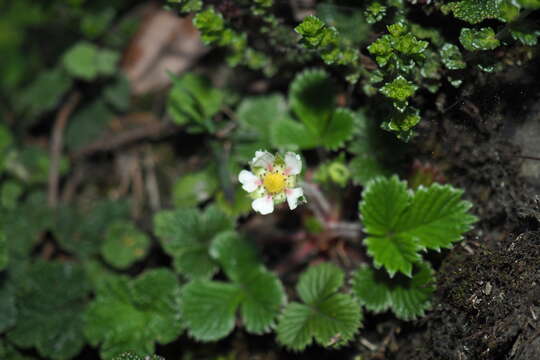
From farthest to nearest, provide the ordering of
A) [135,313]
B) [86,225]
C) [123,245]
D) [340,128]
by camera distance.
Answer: [86,225], [123,245], [135,313], [340,128]

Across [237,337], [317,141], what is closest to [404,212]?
[317,141]

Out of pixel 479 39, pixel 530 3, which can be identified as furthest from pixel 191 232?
pixel 530 3

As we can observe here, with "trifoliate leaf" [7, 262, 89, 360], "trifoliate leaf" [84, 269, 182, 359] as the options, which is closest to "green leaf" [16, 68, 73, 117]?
"trifoliate leaf" [7, 262, 89, 360]

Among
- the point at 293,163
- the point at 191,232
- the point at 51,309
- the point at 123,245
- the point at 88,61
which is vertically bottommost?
the point at 51,309

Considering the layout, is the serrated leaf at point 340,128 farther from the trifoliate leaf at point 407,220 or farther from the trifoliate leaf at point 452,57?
the trifoliate leaf at point 452,57

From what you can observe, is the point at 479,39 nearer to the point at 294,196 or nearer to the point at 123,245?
the point at 294,196

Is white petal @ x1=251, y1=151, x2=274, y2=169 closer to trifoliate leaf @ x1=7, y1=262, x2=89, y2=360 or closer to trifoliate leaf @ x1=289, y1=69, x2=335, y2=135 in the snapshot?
trifoliate leaf @ x1=289, y1=69, x2=335, y2=135

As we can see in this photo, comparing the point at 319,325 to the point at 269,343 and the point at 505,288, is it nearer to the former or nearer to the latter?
the point at 269,343
